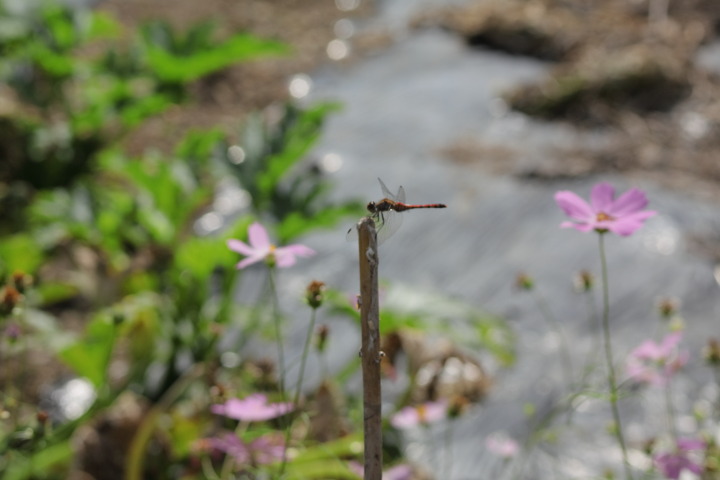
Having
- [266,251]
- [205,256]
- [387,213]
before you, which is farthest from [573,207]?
[205,256]

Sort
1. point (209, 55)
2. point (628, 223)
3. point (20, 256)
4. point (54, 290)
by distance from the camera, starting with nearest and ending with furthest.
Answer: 1. point (628, 223)
2. point (20, 256)
3. point (54, 290)
4. point (209, 55)

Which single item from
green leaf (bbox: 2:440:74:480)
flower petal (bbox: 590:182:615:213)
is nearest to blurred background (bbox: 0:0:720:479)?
green leaf (bbox: 2:440:74:480)

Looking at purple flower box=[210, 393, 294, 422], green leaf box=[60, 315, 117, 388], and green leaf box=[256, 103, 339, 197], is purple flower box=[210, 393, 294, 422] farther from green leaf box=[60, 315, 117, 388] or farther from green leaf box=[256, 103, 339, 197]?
green leaf box=[256, 103, 339, 197]

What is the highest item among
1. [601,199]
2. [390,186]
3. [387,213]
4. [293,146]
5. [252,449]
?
[387,213]

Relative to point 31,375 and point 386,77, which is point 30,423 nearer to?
point 31,375

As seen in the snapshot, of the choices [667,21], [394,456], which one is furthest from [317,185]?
[667,21]

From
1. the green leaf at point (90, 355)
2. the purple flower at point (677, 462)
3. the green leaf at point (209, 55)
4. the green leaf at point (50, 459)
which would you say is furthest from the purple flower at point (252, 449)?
the green leaf at point (209, 55)

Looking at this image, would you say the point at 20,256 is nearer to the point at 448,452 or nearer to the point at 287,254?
the point at 448,452
